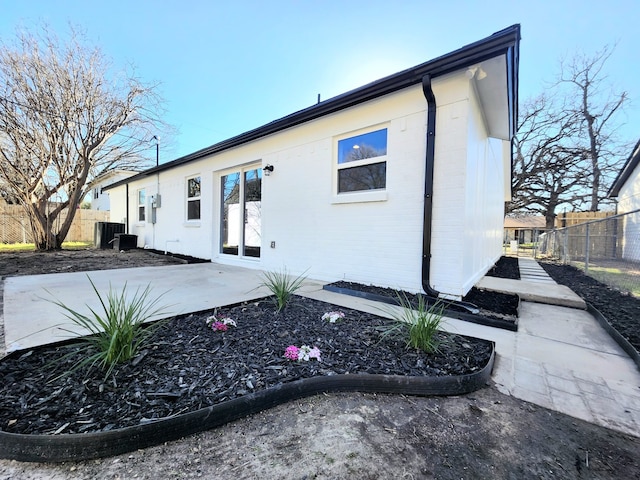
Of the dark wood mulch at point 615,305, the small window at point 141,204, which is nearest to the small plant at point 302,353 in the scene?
the dark wood mulch at point 615,305

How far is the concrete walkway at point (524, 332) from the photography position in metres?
1.75

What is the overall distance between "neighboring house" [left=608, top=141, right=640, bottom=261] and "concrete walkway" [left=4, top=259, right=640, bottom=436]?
1.80 m

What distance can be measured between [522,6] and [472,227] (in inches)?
206

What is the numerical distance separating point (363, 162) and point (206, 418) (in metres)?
3.98

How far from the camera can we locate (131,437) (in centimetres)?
125

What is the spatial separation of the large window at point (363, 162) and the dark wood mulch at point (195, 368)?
241 centimetres

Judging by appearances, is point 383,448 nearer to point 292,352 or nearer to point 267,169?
point 292,352

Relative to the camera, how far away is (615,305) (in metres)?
3.76

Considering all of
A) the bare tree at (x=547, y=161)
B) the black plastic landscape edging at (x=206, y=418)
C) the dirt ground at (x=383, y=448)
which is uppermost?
the bare tree at (x=547, y=161)

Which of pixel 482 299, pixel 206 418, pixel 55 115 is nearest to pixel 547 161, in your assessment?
pixel 482 299

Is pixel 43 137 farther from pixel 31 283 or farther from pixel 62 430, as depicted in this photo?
pixel 62 430

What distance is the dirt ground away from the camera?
117 cm

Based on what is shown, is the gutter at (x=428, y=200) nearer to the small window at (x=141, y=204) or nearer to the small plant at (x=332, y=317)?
the small plant at (x=332, y=317)

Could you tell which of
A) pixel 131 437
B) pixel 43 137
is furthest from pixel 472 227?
pixel 43 137
